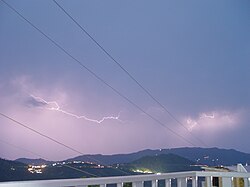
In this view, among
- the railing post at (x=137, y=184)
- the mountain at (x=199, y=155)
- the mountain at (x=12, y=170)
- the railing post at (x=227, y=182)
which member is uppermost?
the mountain at (x=199, y=155)

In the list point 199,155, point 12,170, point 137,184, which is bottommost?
point 137,184

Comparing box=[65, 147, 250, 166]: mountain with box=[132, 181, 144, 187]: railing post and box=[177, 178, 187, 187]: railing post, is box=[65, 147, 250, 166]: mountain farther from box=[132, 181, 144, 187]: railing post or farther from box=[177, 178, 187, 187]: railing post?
box=[132, 181, 144, 187]: railing post

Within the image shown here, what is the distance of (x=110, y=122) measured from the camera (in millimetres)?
20188

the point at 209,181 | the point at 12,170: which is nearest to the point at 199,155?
the point at 12,170

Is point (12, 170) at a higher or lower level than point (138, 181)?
higher

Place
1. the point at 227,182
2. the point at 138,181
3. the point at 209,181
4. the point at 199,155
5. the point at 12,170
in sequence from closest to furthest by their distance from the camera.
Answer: the point at 138,181
the point at 227,182
the point at 209,181
the point at 12,170
the point at 199,155

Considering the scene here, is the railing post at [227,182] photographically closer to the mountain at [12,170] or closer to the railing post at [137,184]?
the railing post at [137,184]

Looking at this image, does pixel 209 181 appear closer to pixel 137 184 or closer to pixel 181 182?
pixel 181 182

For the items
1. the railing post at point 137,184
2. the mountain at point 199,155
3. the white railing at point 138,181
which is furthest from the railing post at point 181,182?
the mountain at point 199,155

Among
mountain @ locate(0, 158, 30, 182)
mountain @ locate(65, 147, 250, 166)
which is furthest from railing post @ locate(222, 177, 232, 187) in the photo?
mountain @ locate(65, 147, 250, 166)

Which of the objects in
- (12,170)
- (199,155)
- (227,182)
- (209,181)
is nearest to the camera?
(227,182)

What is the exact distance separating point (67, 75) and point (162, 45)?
36.5 feet

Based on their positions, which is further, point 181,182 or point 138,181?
point 181,182

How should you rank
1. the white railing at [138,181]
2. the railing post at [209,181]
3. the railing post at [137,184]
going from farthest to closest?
the railing post at [209,181] → the railing post at [137,184] → the white railing at [138,181]
